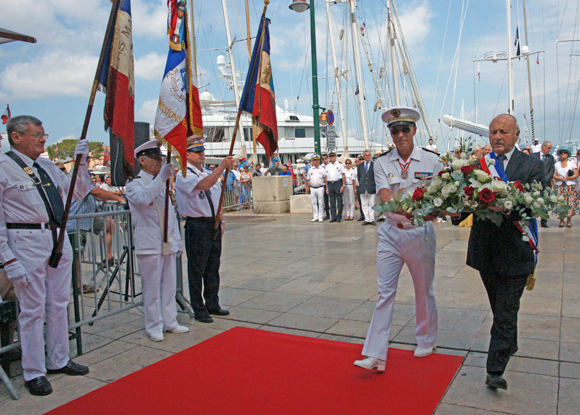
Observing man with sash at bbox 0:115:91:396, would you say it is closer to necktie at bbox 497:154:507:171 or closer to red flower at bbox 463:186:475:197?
red flower at bbox 463:186:475:197

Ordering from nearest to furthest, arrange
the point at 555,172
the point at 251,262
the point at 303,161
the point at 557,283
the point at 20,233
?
the point at 20,233 < the point at 557,283 < the point at 251,262 < the point at 555,172 < the point at 303,161

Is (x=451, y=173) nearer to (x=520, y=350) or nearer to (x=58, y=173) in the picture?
(x=520, y=350)

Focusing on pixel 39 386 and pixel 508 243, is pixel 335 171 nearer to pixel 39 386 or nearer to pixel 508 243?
pixel 508 243

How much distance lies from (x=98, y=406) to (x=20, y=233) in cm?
145

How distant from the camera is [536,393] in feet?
10.7

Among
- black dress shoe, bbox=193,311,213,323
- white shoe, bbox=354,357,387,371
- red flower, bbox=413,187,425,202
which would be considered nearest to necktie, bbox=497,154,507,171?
red flower, bbox=413,187,425,202

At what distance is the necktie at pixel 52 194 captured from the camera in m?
3.82

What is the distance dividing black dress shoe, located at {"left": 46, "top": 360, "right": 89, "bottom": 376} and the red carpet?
1.36 ft

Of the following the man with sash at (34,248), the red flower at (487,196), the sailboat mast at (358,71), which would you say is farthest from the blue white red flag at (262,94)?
the sailboat mast at (358,71)

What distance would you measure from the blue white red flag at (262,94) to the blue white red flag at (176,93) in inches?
37.5

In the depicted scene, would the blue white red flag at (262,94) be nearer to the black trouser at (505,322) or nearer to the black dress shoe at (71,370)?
the black dress shoe at (71,370)

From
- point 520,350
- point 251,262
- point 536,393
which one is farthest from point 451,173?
point 251,262

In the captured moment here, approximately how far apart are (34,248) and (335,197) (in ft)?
36.7

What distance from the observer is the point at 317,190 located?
14.4m
